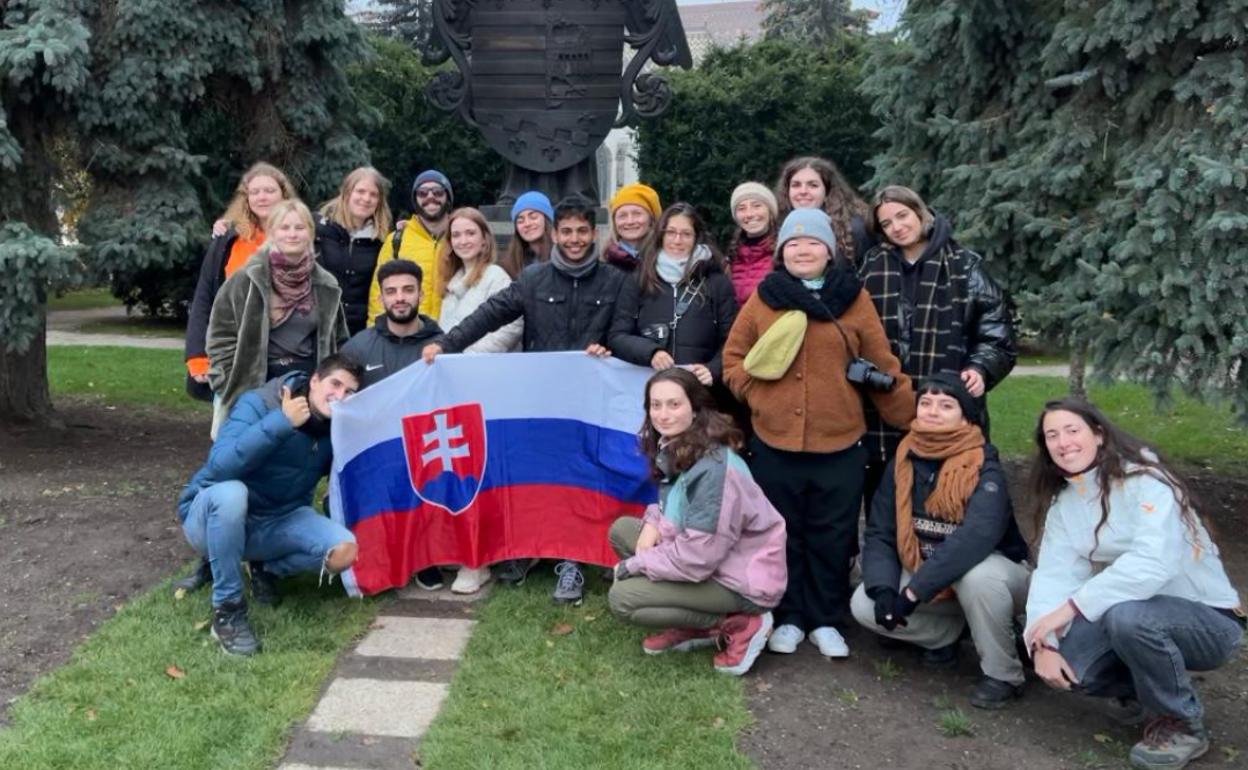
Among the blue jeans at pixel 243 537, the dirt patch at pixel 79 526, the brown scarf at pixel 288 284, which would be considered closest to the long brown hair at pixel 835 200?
the brown scarf at pixel 288 284

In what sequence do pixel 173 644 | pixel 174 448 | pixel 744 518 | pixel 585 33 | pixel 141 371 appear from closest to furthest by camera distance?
1. pixel 744 518
2. pixel 173 644
3. pixel 585 33
4. pixel 174 448
5. pixel 141 371

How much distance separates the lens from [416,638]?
4516 mm

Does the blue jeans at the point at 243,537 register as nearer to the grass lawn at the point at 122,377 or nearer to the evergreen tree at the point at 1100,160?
the evergreen tree at the point at 1100,160

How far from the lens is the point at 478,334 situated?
4.85 meters

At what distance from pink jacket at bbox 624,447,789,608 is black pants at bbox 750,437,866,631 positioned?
196 mm

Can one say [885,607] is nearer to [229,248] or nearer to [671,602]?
[671,602]

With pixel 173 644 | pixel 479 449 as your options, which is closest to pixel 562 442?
pixel 479 449

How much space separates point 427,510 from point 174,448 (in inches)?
152

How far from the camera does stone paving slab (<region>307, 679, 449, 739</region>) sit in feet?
12.4

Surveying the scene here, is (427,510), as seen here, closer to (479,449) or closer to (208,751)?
(479,449)

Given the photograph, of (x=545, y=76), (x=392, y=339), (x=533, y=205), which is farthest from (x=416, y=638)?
(x=545, y=76)

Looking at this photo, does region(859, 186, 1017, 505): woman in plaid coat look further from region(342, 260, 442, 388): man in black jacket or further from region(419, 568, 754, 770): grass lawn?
region(342, 260, 442, 388): man in black jacket

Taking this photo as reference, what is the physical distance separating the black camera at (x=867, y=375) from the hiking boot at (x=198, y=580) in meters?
2.82

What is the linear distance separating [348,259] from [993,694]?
3.38m
